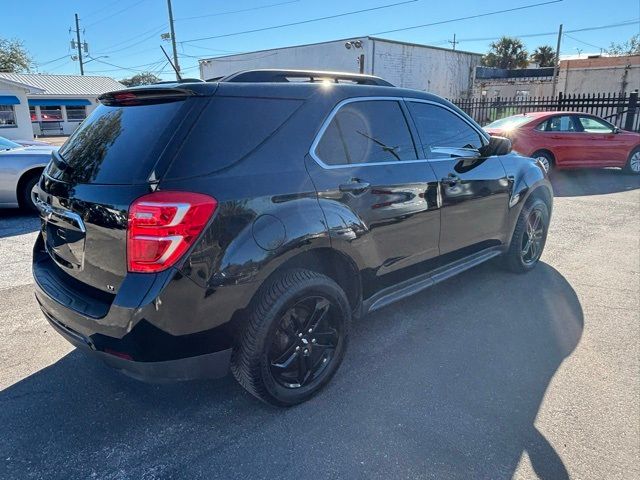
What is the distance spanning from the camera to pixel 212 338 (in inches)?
90.0

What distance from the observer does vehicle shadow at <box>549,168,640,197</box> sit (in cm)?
970

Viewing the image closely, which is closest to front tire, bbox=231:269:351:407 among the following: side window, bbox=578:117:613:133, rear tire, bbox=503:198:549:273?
rear tire, bbox=503:198:549:273

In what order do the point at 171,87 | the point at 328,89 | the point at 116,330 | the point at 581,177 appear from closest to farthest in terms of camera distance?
the point at 116,330
the point at 171,87
the point at 328,89
the point at 581,177

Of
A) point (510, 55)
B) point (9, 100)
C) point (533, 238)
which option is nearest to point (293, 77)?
point (533, 238)

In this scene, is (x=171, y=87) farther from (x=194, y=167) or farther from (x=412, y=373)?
(x=412, y=373)

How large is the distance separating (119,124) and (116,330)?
116 cm

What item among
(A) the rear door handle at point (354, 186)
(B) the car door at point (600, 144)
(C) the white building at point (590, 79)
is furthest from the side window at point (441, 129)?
(C) the white building at point (590, 79)

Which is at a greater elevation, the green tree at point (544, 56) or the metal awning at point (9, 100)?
the green tree at point (544, 56)

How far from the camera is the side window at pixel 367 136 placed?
9.28 ft

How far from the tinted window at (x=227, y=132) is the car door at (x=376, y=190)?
1.01 feet

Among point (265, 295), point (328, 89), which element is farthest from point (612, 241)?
point (265, 295)

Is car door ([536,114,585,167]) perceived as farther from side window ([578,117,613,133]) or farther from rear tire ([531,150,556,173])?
side window ([578,117,613,133])

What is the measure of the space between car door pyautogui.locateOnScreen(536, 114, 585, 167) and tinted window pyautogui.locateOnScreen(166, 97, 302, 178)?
9441 millimetres

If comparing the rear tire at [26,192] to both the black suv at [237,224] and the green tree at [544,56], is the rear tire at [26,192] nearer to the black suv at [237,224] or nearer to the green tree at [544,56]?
the black suv at [237,224]
